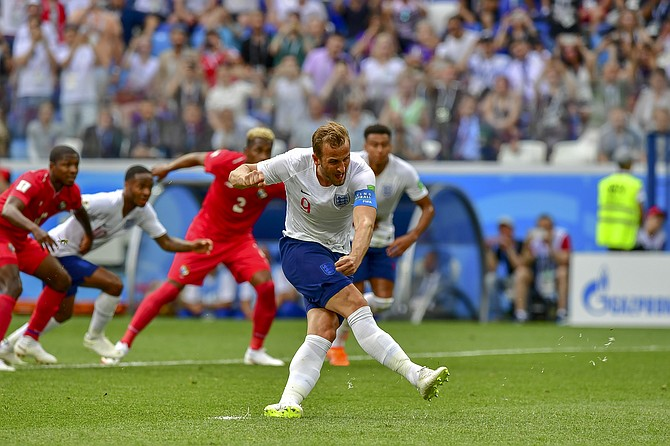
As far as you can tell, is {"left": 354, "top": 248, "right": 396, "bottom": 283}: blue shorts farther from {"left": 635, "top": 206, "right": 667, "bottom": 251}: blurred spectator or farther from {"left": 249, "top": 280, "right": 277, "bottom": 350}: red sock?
{"left": 635, "top": 206, "right": 667, "bottom": 251}: blurred spectator

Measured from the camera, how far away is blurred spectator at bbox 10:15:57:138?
2169 cm

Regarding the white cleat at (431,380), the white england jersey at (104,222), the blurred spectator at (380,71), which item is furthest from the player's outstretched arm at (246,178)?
the blurred spectator at (380,71)

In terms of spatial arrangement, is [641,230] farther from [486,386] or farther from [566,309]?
[486,386]

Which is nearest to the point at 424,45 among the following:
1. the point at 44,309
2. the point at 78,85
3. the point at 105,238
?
the point at 78,85

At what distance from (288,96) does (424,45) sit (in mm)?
3309

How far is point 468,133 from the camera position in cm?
2119

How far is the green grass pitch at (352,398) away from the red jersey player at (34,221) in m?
0.79

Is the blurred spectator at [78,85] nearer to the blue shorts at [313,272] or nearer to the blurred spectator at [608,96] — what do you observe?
the blurred spectator at [608,96]

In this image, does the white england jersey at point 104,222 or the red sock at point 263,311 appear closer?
the white england jersey at point 104,222

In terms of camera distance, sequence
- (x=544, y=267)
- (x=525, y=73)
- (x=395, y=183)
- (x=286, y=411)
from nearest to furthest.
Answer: (x=286, y=411)
(x=395, y=183)
(x=544, y=267)
(x=525, y=73)

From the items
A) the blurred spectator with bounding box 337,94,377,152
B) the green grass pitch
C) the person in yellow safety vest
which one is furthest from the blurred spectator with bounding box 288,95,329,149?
the green grass pitch

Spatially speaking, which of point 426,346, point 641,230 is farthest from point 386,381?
point 641,230

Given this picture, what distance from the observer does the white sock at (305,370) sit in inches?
307

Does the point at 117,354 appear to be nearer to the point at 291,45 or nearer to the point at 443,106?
the point at 443,106
